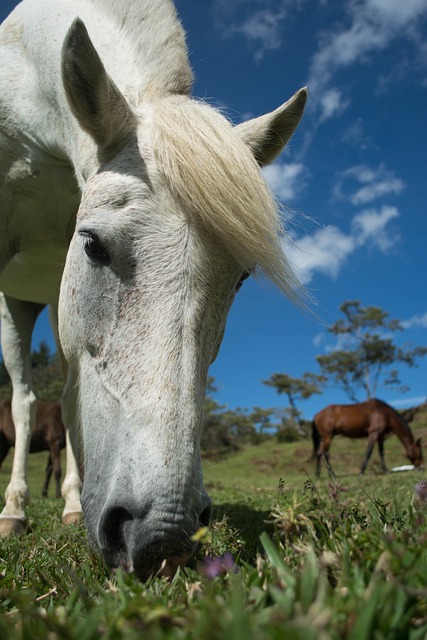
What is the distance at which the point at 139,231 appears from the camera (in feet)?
7.07

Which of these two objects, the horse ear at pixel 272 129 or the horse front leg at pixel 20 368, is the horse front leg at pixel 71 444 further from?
the horse ear at pixel 272 129

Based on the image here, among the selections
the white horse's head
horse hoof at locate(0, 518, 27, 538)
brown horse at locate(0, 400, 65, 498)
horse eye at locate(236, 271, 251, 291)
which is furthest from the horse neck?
brown horse at locate(0, 400, 65, 498)

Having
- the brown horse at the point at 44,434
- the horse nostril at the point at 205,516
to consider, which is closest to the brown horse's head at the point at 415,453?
the brown horse at the point at 44,434

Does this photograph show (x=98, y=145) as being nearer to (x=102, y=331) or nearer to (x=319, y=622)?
(x=102, y=331)

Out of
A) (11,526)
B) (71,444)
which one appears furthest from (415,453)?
(11,526)

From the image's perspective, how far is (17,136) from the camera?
11.5 ft

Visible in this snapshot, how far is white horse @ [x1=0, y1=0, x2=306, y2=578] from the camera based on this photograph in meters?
1.62

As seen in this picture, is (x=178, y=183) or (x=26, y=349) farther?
(x=26, y=349)

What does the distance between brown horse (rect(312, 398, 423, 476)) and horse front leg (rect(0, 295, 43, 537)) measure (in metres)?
14.7

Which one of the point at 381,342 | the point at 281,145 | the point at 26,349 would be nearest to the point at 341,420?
the point at 26,349

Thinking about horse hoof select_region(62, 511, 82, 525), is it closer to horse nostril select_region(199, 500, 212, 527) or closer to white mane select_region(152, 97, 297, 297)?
horse nostril select_region(199, 500, 212, 527)

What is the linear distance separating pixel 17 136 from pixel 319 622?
3614 mm

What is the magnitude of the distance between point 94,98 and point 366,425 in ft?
58.6

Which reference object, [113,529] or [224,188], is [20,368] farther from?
[113,529]
